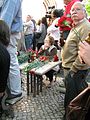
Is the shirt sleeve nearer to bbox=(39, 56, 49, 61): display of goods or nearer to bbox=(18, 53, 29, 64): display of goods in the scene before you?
bbox=(39, 56, 49, 61): display of goods

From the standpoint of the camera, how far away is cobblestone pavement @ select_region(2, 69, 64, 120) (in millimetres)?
4297

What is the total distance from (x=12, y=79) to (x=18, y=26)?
0.79 m

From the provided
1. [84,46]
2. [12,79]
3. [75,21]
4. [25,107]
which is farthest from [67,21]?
[84,46]

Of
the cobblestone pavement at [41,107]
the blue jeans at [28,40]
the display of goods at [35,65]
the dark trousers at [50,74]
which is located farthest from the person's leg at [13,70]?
the blue jeans at [28,40]

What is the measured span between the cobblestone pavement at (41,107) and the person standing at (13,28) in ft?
0.82

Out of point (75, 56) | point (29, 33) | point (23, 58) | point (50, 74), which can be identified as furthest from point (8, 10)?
point (29, 33)

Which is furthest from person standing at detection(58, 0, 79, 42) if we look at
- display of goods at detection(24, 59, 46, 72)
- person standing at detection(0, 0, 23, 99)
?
display of goods at detection(24, 59, 46, 72)

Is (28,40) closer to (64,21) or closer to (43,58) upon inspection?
(43,58)

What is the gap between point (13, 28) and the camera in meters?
4.32

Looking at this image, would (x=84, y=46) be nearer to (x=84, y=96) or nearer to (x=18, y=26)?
(x=84, y=96)

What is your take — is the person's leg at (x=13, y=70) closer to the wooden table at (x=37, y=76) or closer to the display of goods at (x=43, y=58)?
the wooden table at (x=37, y=76)

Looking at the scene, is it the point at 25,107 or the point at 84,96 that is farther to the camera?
the point at 25,107

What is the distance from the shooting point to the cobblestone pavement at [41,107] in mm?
4297

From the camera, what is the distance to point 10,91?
446cm
